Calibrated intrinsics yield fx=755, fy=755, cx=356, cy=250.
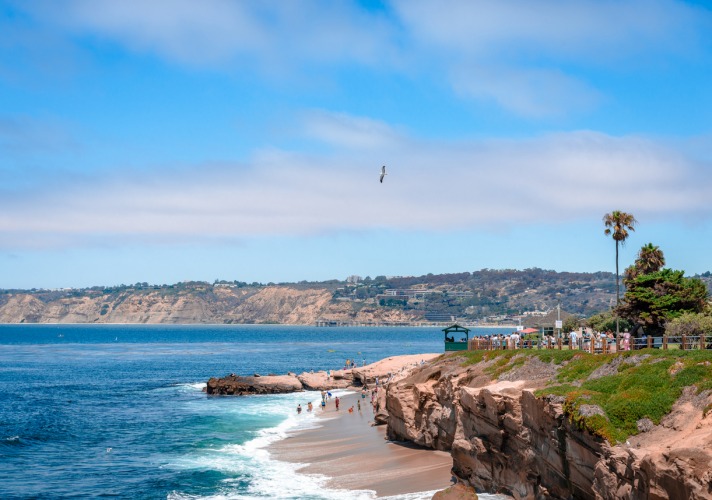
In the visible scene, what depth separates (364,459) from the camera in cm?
3681

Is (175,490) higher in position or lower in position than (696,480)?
lower

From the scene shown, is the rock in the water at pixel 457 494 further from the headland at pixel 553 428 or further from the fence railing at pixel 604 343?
the fence railing at pixel 604 343

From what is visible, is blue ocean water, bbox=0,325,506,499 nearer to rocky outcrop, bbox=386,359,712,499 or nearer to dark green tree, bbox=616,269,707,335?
rocky outcrop, bbox=386,359,712,499

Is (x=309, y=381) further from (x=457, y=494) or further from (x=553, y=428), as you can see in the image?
(x=553, y=428)

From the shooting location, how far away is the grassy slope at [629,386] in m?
20.3

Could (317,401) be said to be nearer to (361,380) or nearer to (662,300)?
(361,380)

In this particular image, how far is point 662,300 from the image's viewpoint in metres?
48.0

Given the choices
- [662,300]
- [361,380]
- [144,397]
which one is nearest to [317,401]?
[361,380]

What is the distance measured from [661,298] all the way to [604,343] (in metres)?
21.2

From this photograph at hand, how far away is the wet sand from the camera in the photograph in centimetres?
3112

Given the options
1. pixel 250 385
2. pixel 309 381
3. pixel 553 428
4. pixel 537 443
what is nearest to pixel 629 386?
pixel 553 428

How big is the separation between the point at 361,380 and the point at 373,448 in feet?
125

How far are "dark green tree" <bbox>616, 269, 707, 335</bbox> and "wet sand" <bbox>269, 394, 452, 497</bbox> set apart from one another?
18.6 m

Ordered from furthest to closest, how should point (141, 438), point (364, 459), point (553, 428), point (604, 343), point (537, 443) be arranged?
point (141, 438) < point (364, 459) < point (604, 343) < point (537, 443) < point (553, 428)
